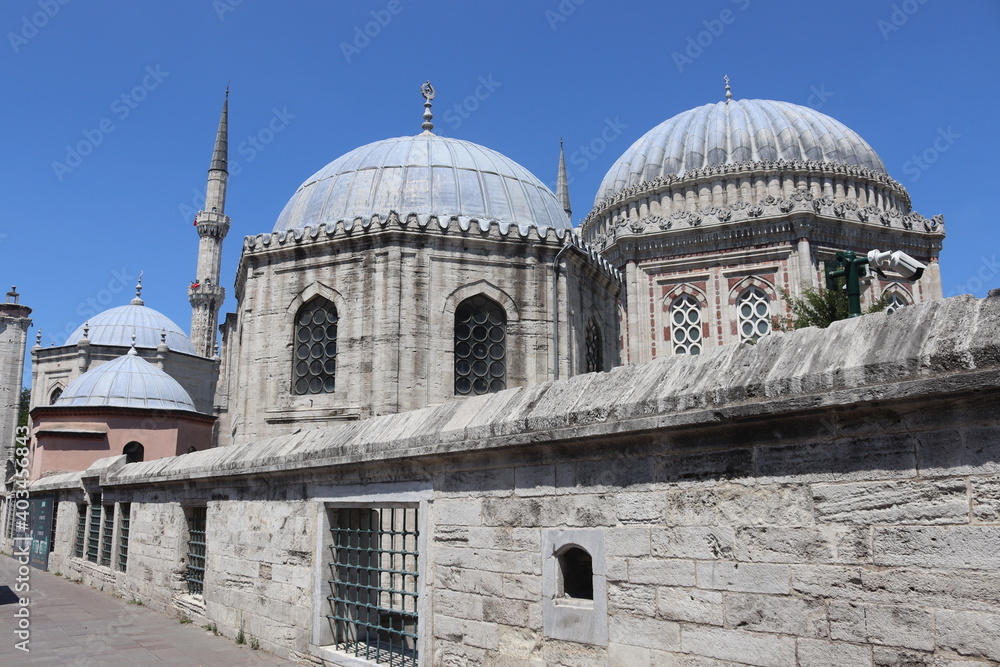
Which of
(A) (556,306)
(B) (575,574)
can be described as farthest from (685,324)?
(B) (575,574)

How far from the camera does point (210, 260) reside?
43.4 meters

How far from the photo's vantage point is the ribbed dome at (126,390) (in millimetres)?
23141

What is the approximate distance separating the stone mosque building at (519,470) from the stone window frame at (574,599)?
0.02 m

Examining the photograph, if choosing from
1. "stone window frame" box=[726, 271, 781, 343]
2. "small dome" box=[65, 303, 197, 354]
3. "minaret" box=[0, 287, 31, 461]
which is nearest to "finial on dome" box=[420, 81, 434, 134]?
"stone window frame" box=[726, 271, 781, 343]

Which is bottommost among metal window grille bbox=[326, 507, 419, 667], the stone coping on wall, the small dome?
metal window grille bbox=[326, 507, 419, 667]

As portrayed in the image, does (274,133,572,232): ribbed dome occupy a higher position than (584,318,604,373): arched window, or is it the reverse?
(274,133,572,232): ribbed dome

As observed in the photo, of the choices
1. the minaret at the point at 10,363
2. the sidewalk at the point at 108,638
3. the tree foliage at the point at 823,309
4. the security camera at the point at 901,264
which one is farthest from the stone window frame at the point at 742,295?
the minaret at the point at 10,363

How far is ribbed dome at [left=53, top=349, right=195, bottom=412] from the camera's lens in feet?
75.9

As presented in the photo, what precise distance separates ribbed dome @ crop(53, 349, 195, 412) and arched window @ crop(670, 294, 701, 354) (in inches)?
578

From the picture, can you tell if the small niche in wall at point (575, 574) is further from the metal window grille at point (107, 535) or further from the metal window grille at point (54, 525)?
the metal window grille at point (54, 525)

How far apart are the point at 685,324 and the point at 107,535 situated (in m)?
14.8

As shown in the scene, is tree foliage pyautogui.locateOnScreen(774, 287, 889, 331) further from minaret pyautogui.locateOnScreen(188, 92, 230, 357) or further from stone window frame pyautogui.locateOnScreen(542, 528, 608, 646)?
minaret pyautogui.locateOnScreen(188, 92, 230, 357)

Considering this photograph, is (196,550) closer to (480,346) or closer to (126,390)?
(480,346)

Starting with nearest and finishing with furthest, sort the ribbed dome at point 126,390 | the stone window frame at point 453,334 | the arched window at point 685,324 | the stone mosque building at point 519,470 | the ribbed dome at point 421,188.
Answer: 1. the stone mosque building at point 519,470
2. the stone window frame at point 453,334
3. the ribbed dome at point 421,188
4. the arched window at point 685,324
5. the ribbed dome at point 126,390
